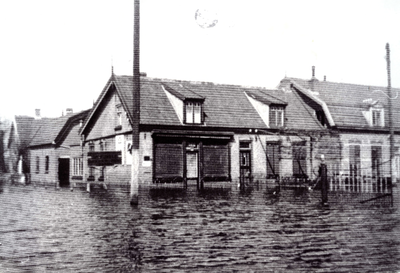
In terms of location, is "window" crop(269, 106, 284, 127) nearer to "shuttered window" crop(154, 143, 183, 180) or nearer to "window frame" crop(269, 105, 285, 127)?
"window frame" crop(269, 105, 285, 127)

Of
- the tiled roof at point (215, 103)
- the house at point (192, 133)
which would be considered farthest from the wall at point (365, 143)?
the tiled roof at point (215, 103)

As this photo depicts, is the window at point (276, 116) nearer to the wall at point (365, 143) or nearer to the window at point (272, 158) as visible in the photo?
the window at point (272, 158)

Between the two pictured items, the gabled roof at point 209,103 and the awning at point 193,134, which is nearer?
the awning at point 193,134

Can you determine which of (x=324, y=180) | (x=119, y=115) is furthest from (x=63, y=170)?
(x=324, y=180)

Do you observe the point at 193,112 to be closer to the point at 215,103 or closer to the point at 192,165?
the point at 215,103

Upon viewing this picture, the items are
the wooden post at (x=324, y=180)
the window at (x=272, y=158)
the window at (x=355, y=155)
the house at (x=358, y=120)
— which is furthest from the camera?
the house at (x=358, y=120)

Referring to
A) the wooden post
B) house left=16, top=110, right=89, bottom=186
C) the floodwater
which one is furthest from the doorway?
the floodwater

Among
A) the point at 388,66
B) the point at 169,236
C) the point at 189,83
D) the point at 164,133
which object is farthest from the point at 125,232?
the point at 189,83

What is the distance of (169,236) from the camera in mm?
8414

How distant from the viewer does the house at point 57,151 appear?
31.3 meters

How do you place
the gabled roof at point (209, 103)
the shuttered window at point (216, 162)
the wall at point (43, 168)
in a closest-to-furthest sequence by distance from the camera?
the gabled roof at point (209, 103), the shuttered window at point (216, 162), the wall at point (43, 168)

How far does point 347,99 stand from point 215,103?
994 cm

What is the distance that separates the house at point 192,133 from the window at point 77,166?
1.07 meters

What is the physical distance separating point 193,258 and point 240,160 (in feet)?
72.5
